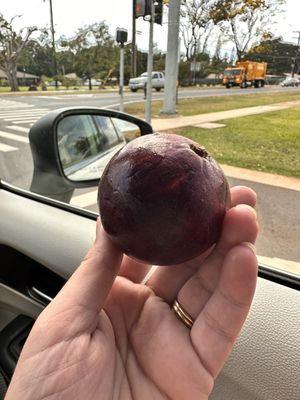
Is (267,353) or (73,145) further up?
(73,145)

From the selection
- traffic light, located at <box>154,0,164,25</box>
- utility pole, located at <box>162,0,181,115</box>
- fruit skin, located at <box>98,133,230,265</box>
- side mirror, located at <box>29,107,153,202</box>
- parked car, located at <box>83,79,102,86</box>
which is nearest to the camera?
fruit skin, located at <box>98,133,230,265</box>

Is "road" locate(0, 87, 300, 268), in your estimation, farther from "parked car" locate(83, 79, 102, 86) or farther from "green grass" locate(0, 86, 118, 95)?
"parked car" locate(83, 79, 102, 86)

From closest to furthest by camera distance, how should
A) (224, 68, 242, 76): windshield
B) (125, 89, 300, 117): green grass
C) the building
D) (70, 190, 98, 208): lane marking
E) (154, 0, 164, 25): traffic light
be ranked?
(70, 190, 98, 208): lane marking < (154, 0, 164, 25): traffic light < (125, 89, 300, 117): green grass < the building < (224, 68, 242, 76): windshield

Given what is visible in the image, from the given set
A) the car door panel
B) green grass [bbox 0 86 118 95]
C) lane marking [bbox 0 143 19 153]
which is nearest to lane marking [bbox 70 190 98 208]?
lane marking [bbox 0 143 19 153]

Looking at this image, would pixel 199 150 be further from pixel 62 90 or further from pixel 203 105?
pixel 62 90

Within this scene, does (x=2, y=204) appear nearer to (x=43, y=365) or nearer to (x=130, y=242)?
(x=43, y=365)

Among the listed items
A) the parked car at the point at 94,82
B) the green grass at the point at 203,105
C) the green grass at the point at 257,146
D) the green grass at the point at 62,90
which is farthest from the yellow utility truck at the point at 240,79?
the green grass at the point at 257,146

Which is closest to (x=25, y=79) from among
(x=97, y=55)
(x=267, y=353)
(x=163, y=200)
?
(x=97, y=55)
